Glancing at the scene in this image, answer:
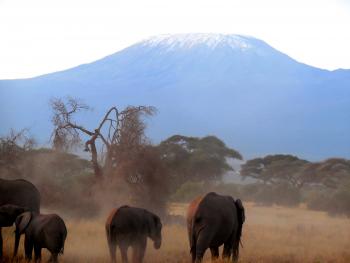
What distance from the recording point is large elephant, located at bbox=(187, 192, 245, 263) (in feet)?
45.1

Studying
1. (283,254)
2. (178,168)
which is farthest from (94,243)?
(178,168)

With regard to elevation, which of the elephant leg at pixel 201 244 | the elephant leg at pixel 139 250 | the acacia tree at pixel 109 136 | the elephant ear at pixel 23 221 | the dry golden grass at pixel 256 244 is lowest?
the dry golden grass at pixel 256 244

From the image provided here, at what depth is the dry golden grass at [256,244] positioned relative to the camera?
16922 millimetres

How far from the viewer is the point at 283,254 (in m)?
18.4

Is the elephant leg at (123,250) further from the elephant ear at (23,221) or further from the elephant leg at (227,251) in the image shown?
the elephant leg at (227,251)

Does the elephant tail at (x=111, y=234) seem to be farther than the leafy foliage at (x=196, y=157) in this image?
No

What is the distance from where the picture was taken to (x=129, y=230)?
14.4m

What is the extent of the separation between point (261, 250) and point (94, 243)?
467 centimetres

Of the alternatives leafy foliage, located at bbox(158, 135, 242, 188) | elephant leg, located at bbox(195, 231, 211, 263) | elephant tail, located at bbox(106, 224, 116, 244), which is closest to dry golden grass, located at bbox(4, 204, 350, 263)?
elephant leg, located at bbox(195, 231, 211, 263)

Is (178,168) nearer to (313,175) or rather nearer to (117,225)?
(313,175)

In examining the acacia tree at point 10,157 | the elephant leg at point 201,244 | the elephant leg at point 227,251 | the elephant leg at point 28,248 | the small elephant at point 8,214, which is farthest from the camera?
the acacia tree at point 10,157

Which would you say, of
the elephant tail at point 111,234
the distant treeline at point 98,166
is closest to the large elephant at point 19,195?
the elephant tail at point 111,234

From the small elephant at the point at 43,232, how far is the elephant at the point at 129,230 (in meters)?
1.04

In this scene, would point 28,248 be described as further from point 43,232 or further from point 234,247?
point 234,247
